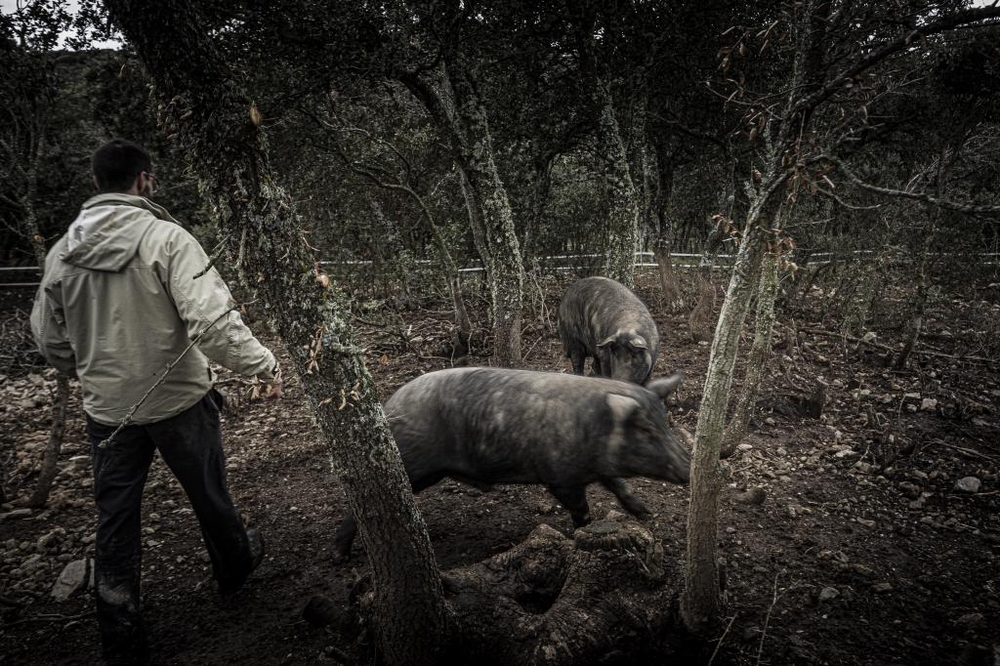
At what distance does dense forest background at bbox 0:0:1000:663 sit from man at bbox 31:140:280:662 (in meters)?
0.42

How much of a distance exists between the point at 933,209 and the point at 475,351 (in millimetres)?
6008

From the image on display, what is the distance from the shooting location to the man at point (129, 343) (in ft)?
8.12

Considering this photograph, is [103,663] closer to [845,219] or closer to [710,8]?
[710,8]

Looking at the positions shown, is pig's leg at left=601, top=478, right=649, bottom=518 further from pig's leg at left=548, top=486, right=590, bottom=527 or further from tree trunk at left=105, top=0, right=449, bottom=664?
tree trunk at left=105, top=0, right=449, bottom=664

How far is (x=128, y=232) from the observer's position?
2.50m

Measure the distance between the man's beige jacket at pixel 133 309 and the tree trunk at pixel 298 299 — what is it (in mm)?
625

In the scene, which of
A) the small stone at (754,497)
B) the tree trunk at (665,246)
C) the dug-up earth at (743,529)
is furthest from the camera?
the tree trunk at (665,246)

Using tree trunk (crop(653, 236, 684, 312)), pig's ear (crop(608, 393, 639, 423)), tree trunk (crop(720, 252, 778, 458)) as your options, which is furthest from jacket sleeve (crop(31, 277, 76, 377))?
tree trunk (crop(653, 236, 684, 312))

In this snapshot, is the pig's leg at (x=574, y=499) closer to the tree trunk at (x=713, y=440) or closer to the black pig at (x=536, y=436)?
the black pig at (x=536, y=436)

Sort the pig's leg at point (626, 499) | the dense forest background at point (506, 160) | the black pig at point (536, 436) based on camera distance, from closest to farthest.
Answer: the dense forest background at point (506, 160) → the black pig at point (536, 436) → the pig's leg at point (626, 499)

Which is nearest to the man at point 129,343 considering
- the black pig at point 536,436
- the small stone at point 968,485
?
the black pig at point 536,436

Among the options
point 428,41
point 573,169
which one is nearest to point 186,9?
point 428,41

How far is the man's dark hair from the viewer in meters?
2.62

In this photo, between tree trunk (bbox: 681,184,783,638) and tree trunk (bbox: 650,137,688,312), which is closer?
tree trunk (bbox: 681,184,783,638)
